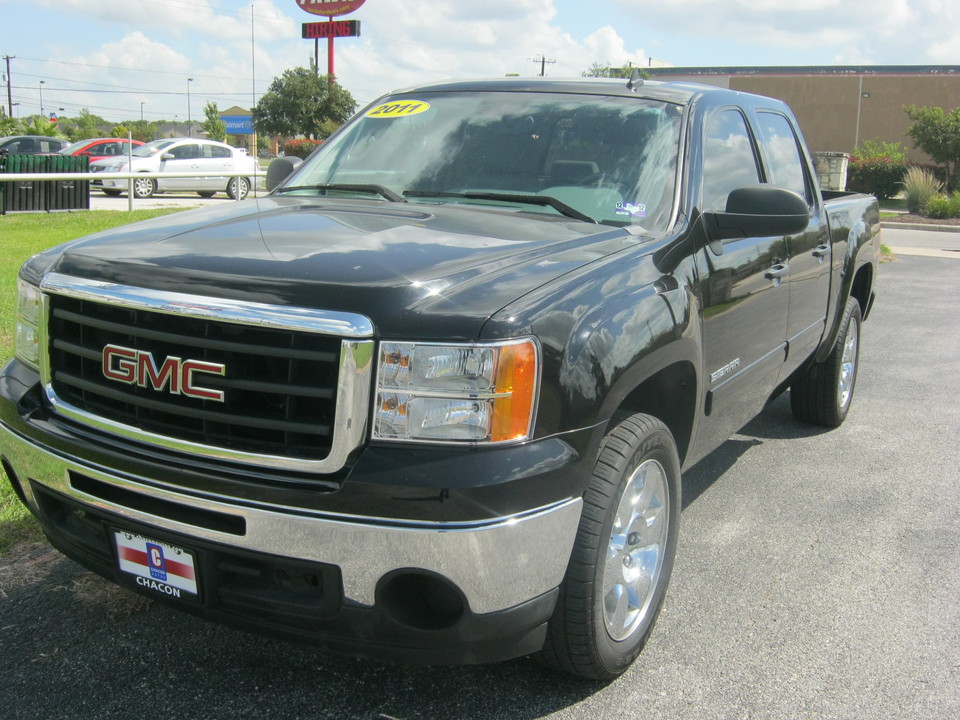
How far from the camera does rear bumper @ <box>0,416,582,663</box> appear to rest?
2248 millimetres

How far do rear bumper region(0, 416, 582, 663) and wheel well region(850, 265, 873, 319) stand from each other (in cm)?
422

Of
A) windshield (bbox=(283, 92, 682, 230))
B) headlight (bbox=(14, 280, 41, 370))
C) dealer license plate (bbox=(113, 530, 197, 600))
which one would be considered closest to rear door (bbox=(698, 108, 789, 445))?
windshield (bbox=(283, 92, 682, 230))

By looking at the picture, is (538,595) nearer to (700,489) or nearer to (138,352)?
(138,352)

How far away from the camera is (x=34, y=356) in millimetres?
2926

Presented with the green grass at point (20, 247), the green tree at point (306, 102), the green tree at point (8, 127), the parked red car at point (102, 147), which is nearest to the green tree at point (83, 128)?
the green tree at point (8, 127)

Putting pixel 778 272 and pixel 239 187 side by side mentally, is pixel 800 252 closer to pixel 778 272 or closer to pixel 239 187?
pixel 778 272

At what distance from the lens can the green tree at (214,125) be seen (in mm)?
78062

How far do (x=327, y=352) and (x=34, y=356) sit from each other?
1.20 m

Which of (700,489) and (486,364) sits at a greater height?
(486,364)

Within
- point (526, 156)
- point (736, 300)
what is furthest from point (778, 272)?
point (526, 156)

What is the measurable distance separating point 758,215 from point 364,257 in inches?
61.0

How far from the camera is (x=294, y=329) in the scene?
229 centimetres

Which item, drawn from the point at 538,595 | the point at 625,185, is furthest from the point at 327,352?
the point at 625,185

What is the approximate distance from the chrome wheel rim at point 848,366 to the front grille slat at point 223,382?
164 inches
